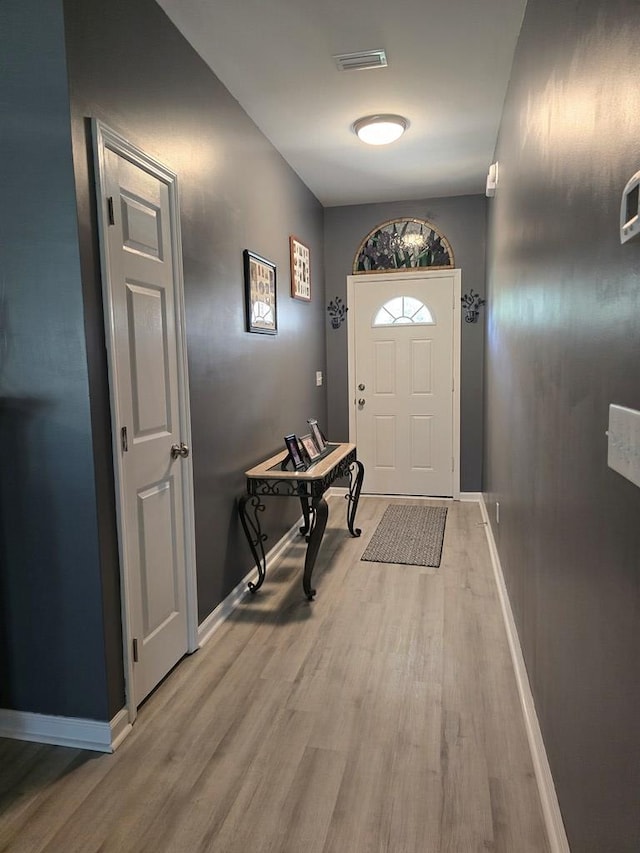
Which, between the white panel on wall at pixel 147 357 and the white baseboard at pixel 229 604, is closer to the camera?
the white panel on wall at pixel 147 357

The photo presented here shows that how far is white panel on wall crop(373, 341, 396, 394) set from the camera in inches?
200

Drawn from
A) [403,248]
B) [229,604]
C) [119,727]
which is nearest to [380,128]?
[403,248]

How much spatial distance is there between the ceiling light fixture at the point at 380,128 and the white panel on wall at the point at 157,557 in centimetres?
244

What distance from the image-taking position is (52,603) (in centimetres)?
183

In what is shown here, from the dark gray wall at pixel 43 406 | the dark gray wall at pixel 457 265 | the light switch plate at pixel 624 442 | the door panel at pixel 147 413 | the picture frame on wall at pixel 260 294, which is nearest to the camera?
the light switch plate at pixel 624 442

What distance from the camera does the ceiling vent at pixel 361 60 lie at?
256cm

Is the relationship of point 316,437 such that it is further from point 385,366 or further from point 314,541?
point 385,366

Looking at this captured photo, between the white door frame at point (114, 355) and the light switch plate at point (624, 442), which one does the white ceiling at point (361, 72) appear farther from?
the light switch plate at point (624, 442)

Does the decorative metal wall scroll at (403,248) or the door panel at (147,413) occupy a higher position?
the decorative metal wall scroll at (403,248)

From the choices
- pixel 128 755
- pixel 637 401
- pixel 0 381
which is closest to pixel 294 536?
pixel 128 755

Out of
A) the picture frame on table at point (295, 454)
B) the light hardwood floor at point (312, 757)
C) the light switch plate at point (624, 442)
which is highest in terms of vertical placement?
the light switch plate at point (624, 442)

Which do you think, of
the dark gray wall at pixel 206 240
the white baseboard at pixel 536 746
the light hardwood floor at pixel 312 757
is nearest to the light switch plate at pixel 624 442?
the white baseboard at pixel 536 746

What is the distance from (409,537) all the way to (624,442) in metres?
3.14

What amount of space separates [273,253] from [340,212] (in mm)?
1753
